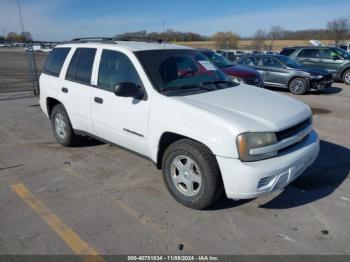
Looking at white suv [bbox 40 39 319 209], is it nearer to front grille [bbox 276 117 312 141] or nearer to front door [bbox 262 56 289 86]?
front grille [bbox 276 117 312 141]

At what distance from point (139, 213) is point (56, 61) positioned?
11.1ft

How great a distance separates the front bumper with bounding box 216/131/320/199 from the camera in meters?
3.06

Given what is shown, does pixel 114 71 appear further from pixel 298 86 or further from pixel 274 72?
pixel 274 72

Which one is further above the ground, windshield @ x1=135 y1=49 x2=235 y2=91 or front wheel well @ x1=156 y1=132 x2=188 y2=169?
windshield @ x1=135 y1=49 x2=235 y2=91

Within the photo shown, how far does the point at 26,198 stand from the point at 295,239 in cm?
310

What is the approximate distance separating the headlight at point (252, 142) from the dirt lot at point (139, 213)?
0.76 m

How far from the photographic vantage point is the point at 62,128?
5625 millimetres

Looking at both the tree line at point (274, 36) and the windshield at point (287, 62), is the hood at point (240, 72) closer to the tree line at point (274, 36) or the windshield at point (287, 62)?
the windshield at point (287, 62)

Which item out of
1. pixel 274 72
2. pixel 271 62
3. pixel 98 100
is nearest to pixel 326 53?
pixel 271 62

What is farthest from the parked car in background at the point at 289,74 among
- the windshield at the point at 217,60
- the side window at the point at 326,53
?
the side window at the point at 326,53

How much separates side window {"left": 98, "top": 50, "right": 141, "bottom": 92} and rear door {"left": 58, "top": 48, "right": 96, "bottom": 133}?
27cm

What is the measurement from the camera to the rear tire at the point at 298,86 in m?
11.9

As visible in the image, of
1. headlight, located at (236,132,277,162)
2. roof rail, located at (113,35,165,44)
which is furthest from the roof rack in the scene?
headlight, located at (236,132,277,162)

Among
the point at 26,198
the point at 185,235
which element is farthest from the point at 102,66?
the point at 185,235
